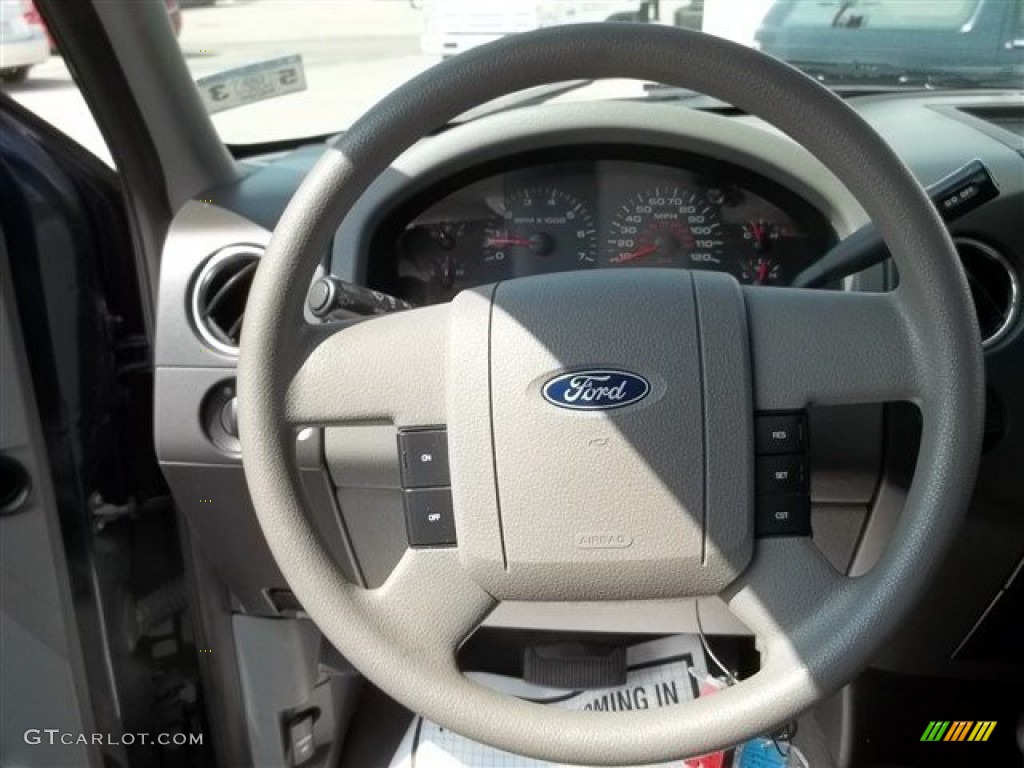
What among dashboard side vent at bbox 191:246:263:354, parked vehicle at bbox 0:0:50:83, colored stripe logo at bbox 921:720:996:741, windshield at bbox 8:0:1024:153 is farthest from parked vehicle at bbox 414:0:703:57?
colored stripe logo at bbox 921:720:996:741

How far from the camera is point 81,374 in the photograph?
1557 mm

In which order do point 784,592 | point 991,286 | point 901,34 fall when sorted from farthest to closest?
point 901,34, point 991,286, point 784,592

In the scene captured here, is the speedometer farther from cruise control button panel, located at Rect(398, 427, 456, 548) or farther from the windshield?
cruise control button panel, located at Rect(398, 427, 456, 548)

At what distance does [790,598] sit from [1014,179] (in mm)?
689

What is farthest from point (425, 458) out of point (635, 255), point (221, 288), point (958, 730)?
point (958, 730)

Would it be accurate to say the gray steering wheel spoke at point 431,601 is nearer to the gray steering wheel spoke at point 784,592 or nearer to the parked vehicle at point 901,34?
the gray steering wheel spoke at point 784,592

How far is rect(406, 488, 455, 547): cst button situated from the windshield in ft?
2.20

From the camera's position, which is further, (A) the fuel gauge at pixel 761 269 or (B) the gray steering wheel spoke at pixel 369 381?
(A) the fuel gauge at pixel 761 269

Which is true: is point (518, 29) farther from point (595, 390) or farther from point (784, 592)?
point (784, 592)

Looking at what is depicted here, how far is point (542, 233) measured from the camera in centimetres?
167

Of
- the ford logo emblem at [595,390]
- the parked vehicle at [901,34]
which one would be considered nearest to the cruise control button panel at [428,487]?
the ford logo emblem at [595,390]

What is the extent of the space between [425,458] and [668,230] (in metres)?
0.67

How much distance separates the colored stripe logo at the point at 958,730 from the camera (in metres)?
1.72

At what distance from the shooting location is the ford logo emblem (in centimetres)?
109
